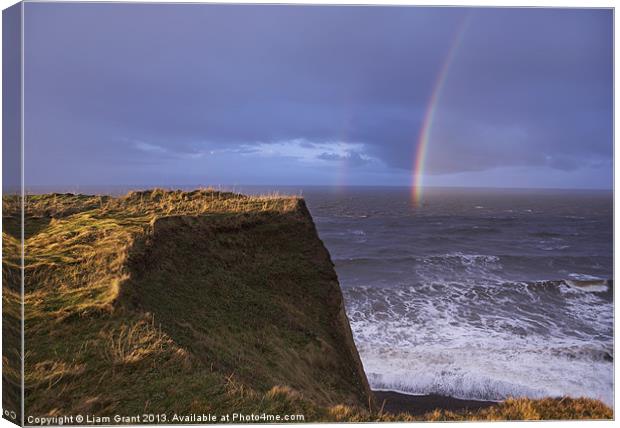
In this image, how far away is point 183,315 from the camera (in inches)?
277

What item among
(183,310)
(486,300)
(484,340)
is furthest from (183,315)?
(486,300)

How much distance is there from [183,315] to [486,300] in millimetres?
19918

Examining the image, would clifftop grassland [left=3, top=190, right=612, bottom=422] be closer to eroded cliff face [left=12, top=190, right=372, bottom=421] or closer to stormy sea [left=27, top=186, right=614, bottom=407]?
eroded cliff face [left=12, top=190, right=372, bottom=421]

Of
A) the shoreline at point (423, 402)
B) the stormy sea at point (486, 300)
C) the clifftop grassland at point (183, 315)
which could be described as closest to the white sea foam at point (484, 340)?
the stormy sea at point (486, 300)

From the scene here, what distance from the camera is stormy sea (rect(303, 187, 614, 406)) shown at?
47.4 ft

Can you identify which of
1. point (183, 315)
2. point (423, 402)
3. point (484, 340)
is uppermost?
point (183, 315)

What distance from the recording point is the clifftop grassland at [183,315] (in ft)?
19.4

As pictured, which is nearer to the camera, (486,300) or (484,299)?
(486,300)

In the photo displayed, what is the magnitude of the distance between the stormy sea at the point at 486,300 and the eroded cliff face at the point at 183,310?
18.7 ft

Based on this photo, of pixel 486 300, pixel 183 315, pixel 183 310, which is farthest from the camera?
pixel 486 300

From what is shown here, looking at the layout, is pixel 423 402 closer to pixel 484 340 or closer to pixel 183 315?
pixel 484 340

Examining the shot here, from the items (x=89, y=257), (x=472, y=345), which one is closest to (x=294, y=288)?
(x=89, y=257)

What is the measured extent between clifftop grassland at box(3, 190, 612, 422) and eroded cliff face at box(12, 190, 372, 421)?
0.07ft

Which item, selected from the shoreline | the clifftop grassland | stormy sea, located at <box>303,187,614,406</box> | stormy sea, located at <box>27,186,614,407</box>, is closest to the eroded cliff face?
the clifftop grassland
